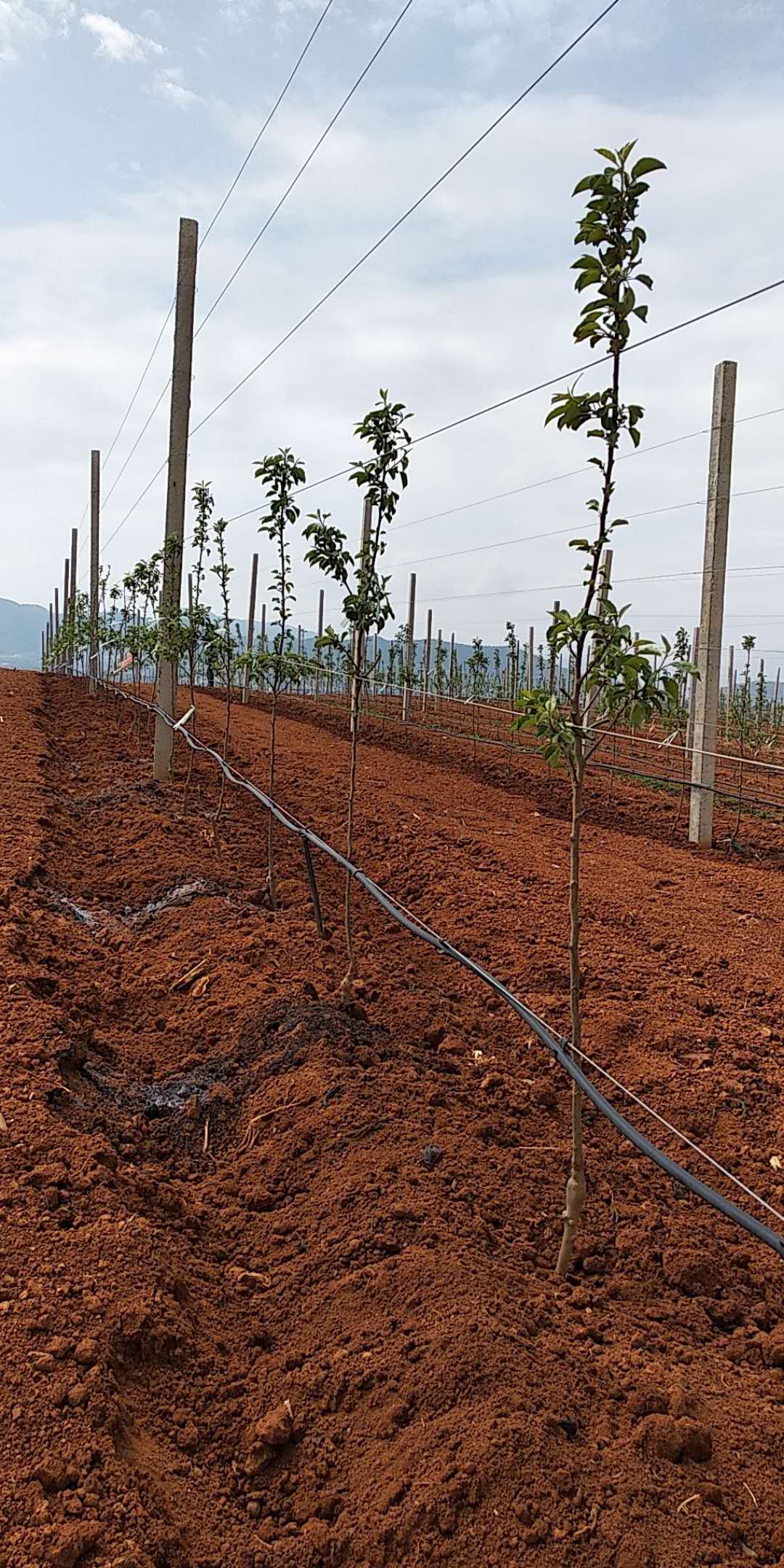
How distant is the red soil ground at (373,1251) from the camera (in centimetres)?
213

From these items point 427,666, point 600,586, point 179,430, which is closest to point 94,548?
point 427,666

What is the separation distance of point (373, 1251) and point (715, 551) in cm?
716

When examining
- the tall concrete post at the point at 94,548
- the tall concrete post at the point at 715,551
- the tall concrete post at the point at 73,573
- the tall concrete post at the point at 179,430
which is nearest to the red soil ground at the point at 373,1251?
the tall concrete post at the point at 715,551

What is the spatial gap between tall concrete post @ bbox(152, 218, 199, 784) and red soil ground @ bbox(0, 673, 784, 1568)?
12.7 feet

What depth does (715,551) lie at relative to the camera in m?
8.52

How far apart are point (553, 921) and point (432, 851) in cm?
167

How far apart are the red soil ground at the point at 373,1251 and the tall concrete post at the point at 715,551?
2271 millimetres

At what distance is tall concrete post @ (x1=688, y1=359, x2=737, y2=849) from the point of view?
845 cm

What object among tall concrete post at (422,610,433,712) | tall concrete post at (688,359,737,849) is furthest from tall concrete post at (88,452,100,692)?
tall concrete post at (688,359,737,849)

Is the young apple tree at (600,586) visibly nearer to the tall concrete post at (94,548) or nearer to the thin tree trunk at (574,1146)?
the thin tree trunk at (574,1146)

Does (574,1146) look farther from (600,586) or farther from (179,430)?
(179,430)

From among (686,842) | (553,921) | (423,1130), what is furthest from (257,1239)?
(686,842)

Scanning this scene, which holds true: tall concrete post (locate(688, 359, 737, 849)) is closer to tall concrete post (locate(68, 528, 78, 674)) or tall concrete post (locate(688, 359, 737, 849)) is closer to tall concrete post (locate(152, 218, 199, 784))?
tall concrete post (locate(152, 218, 199, 784))

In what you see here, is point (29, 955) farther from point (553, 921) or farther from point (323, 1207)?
point (553, 921)
